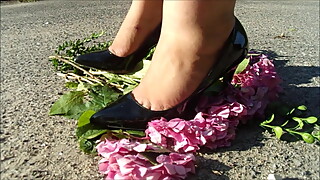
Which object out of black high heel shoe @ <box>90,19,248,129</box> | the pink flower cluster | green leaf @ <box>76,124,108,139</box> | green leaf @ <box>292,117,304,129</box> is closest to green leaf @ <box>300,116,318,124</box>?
green leaf @ <box>292,117,304,129</box>

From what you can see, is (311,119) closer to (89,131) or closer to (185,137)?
(185,137)

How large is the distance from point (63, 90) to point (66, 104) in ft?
0.60

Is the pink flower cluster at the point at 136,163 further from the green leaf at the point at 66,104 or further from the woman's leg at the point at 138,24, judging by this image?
the woman's leg at the point at 138,24

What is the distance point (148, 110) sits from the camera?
2.97 feet

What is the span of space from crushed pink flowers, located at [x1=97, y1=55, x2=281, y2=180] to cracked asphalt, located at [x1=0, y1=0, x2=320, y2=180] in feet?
0.11

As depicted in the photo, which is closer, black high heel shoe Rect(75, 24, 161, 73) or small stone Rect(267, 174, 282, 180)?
small stone Rect(267, 174, 282, 180)

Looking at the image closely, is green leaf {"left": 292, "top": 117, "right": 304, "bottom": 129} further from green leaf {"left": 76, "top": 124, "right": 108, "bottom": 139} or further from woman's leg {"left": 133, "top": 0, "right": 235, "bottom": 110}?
green leaf {"left": 76, "top": 124, "right": 108, "bottom": 139}

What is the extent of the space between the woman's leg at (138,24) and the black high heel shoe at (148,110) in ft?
1.00

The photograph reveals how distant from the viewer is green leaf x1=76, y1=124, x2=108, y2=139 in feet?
2.84

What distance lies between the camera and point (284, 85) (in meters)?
1.25

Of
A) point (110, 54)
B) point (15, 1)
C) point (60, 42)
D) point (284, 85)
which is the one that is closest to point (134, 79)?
point (110, 54)

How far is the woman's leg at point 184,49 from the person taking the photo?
2.91ft

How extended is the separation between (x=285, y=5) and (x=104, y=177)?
2.42m

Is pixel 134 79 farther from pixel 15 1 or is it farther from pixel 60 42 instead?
pixel 15 1
